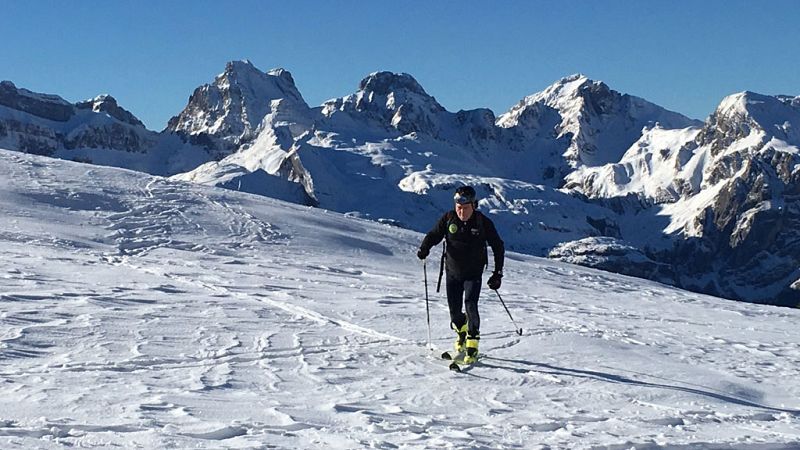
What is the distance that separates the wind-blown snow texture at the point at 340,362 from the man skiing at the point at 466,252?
0.69m

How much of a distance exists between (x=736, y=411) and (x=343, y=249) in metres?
20.4

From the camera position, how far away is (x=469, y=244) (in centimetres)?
1150

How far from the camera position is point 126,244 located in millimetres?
25094

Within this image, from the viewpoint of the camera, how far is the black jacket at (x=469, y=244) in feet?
37.7

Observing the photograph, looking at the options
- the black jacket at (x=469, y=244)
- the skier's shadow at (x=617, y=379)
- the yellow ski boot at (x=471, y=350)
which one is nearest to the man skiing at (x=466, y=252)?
the black jacket at (x=469, y=244)

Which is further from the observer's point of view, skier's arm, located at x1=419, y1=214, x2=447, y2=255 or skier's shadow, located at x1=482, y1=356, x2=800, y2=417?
skier's arm, located at x1=419, y1=214, x2=447, y2=255

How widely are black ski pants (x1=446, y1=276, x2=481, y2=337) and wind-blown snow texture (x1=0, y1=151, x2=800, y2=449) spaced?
1.80ft

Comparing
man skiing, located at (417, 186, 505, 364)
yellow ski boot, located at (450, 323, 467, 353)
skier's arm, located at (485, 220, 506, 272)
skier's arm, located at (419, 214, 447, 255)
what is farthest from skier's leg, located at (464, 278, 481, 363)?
skier's arm, located at (419, 214, 447, 255)

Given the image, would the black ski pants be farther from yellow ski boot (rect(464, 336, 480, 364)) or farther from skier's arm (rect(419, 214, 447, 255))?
skier's arm (rect(419, 214, 447, 255))

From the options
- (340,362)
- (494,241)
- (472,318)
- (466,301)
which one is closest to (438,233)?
(494,241)

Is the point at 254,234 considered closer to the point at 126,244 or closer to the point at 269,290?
the point at 126,244

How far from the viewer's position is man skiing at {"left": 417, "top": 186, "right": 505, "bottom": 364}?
37.5 feet

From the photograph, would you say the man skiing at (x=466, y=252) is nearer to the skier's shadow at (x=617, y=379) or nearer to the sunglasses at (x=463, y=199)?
the sunglasses at (x=463, y=199)

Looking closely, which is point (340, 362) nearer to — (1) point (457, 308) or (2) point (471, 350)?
(2) point (471, 350)
